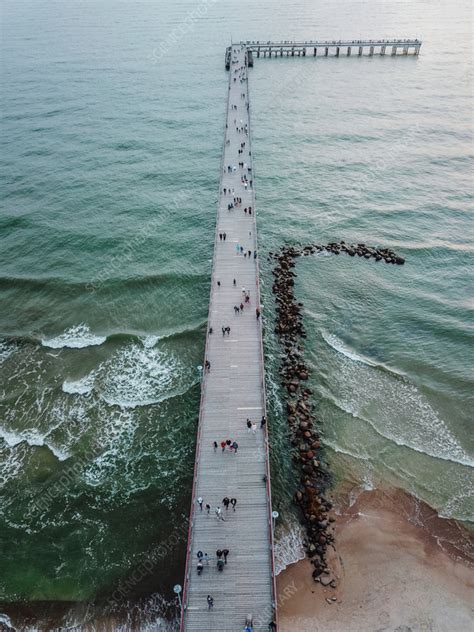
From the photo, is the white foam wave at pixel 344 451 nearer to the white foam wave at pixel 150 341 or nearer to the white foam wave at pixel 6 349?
the white foam wave at pixel 150 341

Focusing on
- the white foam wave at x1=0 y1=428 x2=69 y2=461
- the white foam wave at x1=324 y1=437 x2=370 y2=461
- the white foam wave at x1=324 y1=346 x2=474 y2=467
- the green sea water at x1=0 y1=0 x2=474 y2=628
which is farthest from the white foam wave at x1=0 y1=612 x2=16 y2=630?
the white foam wave at x1=324 y1=346 x2=474 y2=467

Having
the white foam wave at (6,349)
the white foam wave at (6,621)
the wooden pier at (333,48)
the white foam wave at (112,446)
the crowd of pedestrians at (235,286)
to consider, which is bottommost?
the white foam wave at (6,621)

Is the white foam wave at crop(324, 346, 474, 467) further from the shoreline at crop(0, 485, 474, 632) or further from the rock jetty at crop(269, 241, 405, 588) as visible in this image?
the shoreline at crop(0, 485, 474, 632)

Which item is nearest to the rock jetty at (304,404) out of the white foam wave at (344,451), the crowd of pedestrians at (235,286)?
the white foam wave at (344,451)

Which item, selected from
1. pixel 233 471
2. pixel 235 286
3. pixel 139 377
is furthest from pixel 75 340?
pixel 233 471

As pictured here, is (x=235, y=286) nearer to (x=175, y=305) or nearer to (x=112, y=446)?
(x=175, y=305)

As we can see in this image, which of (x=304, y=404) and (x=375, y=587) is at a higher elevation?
(x=304, y=404)
